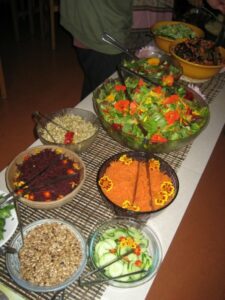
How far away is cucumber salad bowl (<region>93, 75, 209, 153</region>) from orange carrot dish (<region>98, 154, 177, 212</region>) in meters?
0.10

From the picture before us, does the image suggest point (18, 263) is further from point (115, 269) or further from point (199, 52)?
point (199, 52)

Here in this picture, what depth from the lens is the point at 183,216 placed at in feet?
5.94

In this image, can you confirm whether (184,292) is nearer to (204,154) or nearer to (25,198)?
(204,154)

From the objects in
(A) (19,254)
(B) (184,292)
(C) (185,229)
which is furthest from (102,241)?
(C) (185,229)

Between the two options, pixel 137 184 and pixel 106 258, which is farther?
pixel 137 184

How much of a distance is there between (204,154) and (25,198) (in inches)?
33.7

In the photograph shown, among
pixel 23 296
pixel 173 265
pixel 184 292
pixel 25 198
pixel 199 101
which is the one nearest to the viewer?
pixel 23 296

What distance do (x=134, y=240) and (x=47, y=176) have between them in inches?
15.3

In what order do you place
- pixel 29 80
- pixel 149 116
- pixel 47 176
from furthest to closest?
pixel 29 80, pixel 149 116, pixel 47 176

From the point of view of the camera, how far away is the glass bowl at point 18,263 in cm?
82

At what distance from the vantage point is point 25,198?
102cm

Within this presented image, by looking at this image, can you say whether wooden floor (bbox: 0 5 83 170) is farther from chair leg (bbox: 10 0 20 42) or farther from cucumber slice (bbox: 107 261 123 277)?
cucumber slice (bbox: 107 261 123 277)

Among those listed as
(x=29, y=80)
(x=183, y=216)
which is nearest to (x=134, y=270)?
(x=183, y=216)

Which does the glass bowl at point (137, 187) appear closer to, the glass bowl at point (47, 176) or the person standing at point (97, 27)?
the glass bowl at point (47, 176)
